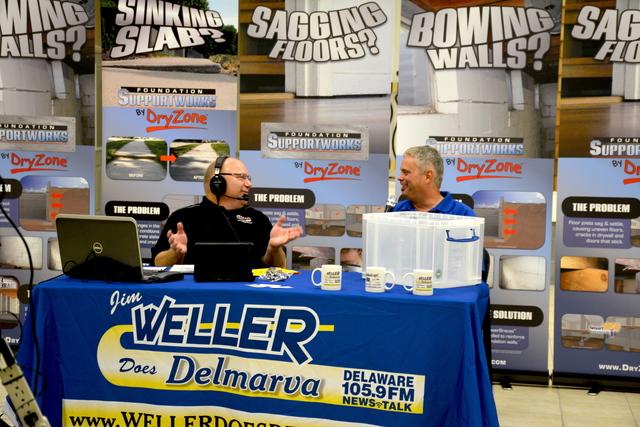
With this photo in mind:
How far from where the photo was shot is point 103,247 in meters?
3.49

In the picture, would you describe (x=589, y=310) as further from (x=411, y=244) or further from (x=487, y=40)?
(x=411, y=244)

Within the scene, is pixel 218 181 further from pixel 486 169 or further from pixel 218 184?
pixel 486 169

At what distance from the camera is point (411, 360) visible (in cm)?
322

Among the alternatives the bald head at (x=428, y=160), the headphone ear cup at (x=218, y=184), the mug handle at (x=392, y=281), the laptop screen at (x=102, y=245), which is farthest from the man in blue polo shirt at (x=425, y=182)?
the laptop screen at (x=102, y=245)

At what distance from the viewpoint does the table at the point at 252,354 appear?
126 inches

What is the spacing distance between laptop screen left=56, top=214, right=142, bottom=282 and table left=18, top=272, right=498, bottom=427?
6 cm

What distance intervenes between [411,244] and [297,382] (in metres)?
0.72

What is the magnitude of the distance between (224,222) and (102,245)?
0.99m

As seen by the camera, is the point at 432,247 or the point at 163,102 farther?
the point at 163,102

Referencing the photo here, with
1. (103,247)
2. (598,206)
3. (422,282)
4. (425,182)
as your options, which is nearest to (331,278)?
(422,282)

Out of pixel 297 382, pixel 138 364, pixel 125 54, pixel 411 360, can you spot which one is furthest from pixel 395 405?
pixel 125 54

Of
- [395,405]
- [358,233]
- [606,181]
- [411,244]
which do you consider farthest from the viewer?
[358,233]

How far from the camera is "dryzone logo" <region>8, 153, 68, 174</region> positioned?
562 cm

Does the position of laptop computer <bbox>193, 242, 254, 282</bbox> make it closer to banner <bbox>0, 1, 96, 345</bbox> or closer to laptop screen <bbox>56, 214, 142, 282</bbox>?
laptop screen <bbox>56, 214, 142, 282</bbox>
